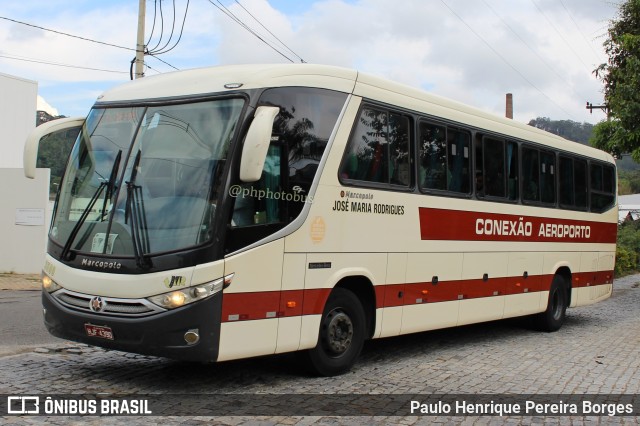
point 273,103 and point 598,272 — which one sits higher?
point 273,103

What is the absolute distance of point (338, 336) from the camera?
8.12 metres

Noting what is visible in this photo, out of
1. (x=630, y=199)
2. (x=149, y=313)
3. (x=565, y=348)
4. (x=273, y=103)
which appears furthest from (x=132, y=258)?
(x=630, y=199)

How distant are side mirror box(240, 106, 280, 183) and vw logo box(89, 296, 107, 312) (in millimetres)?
1798

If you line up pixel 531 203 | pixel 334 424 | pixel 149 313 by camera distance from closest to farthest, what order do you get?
pixel 334 424
pixel 149 313
pixel 531 203

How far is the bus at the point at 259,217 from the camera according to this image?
6.73 m

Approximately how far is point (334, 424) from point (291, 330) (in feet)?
4.62

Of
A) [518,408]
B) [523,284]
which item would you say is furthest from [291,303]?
[523,284]

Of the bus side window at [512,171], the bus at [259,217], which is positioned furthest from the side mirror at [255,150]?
the bus side window at [512,171]

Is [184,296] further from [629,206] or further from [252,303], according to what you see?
[629,206]

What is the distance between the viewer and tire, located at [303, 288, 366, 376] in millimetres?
7918

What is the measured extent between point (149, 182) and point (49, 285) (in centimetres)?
163

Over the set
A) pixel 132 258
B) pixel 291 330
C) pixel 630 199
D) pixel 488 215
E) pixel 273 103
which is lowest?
pixel 291 330

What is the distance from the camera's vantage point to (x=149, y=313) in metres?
6.68

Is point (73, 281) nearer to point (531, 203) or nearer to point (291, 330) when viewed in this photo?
point (291, 330)
